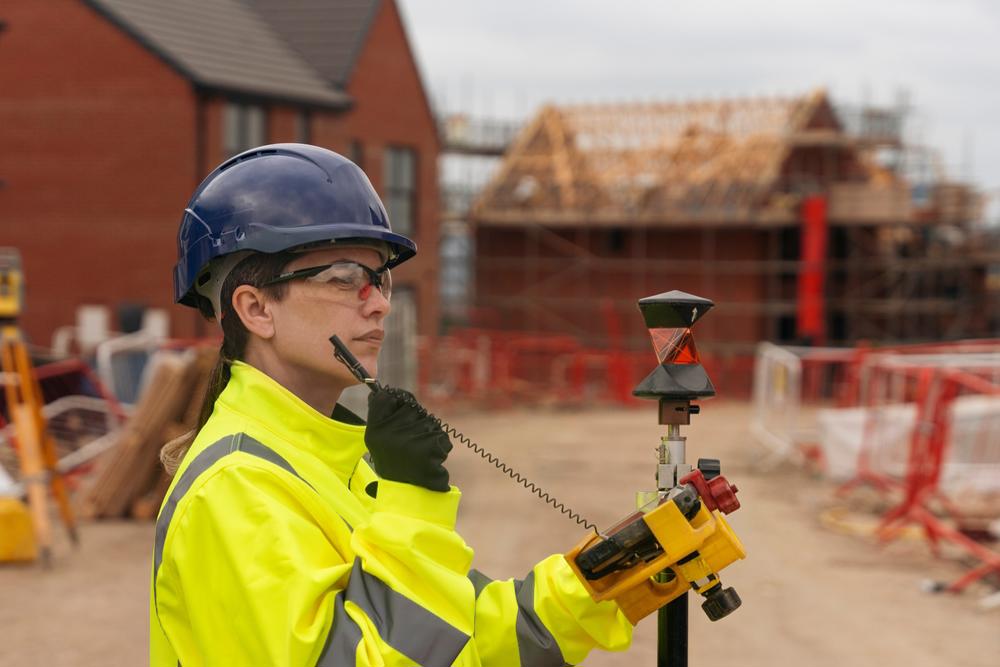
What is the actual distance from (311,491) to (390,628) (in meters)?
0.33

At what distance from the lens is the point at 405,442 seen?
2.30m

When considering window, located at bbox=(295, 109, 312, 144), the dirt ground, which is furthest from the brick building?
the dirt ground

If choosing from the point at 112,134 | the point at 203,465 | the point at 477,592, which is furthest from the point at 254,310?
the point at 112,134

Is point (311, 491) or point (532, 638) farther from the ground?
point (311, 491)

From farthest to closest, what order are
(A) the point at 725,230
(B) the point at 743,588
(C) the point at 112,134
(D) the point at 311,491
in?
(A) the point at 725,230, (C) the point at 112,134, (B) the point at 743,588, (D) the point at 311,491

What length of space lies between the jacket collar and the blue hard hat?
283mm

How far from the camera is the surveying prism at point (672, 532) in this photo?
7.93ft

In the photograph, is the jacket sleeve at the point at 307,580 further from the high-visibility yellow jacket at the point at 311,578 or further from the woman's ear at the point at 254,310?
the woman's ear at the point at 254,310

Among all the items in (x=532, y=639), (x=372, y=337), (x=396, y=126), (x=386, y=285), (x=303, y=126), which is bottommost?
(x=532, y=639)

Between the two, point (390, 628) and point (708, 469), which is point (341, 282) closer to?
point (390, 628)

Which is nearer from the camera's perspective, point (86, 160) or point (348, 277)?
point (348, 277)

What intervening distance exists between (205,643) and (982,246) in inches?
1350

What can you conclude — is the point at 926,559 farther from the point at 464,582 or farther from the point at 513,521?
the point at 464,582

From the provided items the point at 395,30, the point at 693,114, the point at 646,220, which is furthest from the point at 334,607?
the point at 693,114
